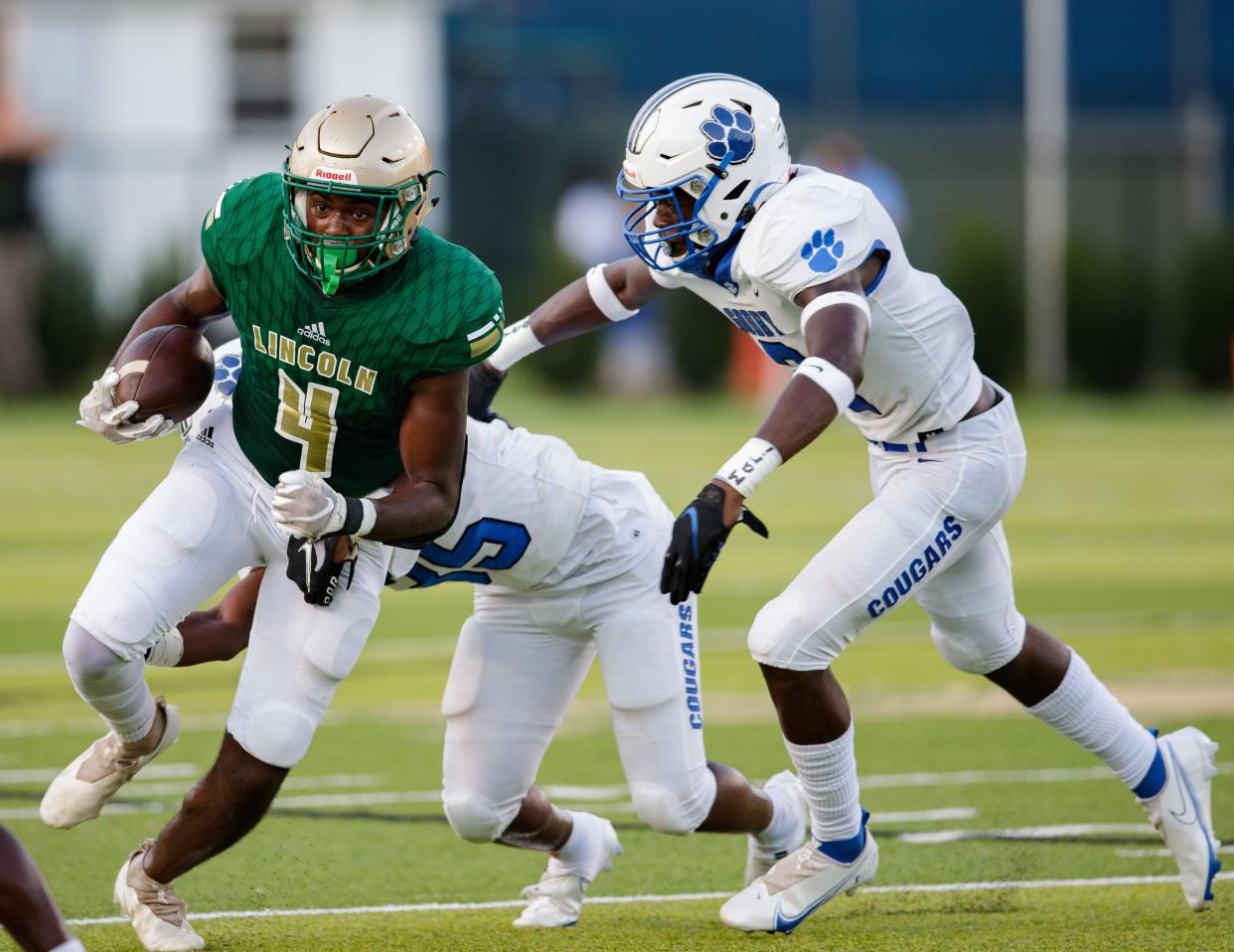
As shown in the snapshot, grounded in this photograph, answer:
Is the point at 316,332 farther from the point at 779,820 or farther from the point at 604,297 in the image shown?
the point at 779,820

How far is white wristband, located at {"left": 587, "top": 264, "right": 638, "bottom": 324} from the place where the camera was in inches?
197

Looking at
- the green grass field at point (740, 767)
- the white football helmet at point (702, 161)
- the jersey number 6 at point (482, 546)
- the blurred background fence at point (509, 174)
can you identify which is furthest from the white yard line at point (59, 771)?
the blurred background fence at point (509, 174)

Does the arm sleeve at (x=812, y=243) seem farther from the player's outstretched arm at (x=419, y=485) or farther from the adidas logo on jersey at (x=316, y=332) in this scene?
the adidas logo on jersey at (x=316, y=332)

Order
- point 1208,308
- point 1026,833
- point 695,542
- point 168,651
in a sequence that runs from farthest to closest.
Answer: point 1208,308
point 1026,833
point 168,651
point 695,542

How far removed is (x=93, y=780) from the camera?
14.6ft

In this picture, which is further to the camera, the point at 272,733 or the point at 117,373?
the point at 117,373

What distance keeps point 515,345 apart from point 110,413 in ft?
3.61

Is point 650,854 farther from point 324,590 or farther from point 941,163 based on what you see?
point 941,163

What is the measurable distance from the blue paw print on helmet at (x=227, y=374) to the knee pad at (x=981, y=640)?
181 centimetres

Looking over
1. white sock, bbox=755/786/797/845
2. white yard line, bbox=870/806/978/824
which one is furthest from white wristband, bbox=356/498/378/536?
white yard line, bbox=870/806/978/824

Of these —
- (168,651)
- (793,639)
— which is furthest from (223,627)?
(793,639)

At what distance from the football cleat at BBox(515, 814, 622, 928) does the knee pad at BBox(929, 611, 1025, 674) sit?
101 cm

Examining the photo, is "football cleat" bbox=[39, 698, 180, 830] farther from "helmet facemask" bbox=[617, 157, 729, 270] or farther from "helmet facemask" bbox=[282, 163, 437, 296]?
"helmet facemask" bbox=[617, 157, 729, 270]

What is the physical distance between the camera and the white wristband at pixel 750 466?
3.94 metres
